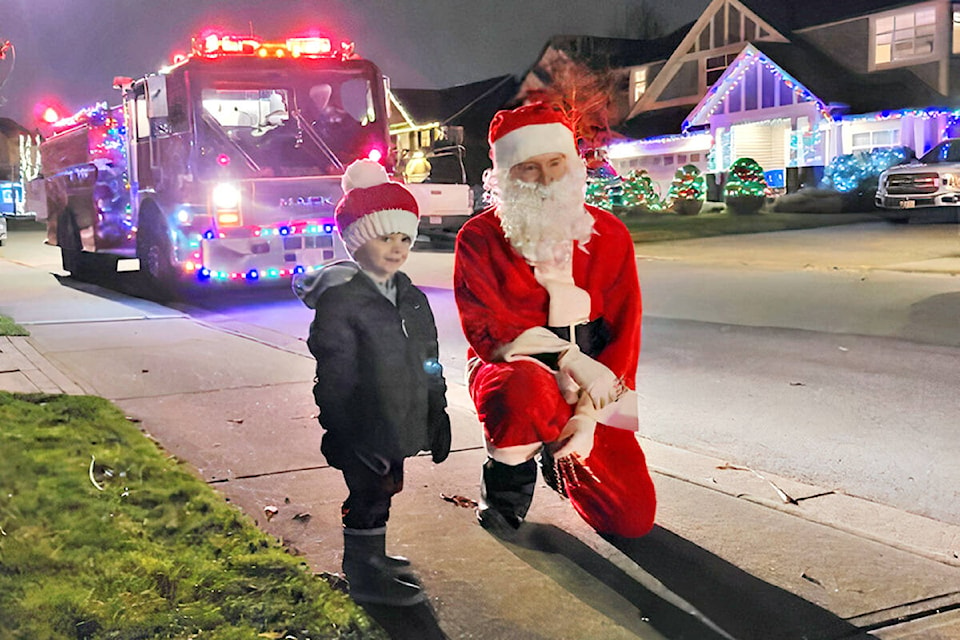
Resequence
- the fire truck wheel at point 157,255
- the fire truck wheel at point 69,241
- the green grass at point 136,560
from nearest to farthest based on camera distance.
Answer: the green grass at point 136,560 → the fire truck wheel at point 157,255 → the fire truck wheel at point 69,241

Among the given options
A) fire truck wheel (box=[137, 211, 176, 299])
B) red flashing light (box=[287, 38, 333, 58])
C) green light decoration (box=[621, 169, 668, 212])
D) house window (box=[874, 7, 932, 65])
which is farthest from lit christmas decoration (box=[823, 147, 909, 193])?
fire truck wheel (box=[137, 211, 176, 299])

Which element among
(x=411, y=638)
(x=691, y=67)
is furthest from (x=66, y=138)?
(x=691, y=67)

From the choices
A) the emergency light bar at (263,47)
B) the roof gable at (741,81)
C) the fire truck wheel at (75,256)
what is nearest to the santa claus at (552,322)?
the emergency light bar at (263,47)

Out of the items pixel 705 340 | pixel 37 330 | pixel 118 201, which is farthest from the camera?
pixel 118 201

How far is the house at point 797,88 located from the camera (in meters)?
29.8

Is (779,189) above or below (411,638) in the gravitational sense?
above

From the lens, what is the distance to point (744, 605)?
11.7ft

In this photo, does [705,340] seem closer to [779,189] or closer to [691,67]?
[779,189]

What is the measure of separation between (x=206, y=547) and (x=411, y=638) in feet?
3.59

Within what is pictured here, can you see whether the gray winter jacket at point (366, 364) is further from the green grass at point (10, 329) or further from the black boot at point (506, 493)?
the green grass at point (10, 329)

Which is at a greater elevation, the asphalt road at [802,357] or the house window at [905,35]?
the house window at [905,35]

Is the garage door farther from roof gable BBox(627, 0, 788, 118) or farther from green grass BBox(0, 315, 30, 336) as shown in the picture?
green grass BBox(0, 315, 30, 336)

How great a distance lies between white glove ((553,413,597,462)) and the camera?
3852mm

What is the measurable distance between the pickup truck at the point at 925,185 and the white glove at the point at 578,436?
67.4 ft
